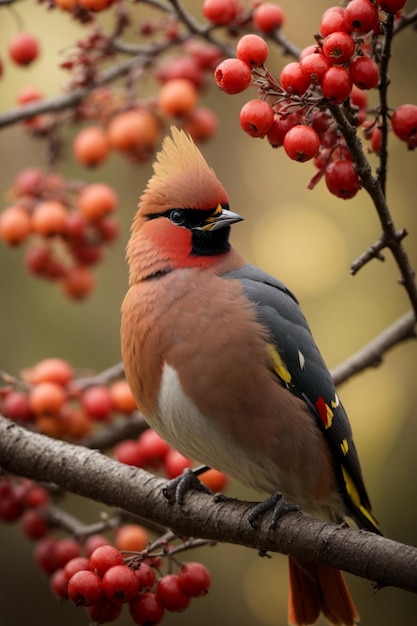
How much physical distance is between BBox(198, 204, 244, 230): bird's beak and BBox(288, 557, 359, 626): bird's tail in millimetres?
885

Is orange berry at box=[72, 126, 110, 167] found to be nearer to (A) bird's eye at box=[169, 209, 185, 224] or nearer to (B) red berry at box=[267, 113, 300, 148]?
(A) bird's eye at box=[169, 209, 185, 224]

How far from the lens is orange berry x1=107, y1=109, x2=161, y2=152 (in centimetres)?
285

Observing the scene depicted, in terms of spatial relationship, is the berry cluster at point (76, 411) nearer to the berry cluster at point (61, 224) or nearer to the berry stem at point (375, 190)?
the berry cluster at point (61, 224)

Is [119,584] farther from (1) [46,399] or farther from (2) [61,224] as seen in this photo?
(2) [61,224]

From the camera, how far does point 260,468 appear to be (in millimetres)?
2264

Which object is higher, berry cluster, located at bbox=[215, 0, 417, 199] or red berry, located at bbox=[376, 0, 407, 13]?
red berry, located at bbox=[376, 0, 407, 13]

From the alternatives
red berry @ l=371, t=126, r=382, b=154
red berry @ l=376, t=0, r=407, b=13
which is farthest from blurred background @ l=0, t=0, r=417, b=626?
red berry @ l=376, t=0, r=407, b=13

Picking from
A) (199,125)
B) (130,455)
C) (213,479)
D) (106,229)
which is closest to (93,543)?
(130,455)

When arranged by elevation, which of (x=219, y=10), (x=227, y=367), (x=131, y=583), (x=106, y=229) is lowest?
(x=131, y=583)

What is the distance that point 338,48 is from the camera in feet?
5.61

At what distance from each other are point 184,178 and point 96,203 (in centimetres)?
57

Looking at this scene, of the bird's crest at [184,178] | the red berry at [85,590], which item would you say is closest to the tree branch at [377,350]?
the bird's crest at [184,178]

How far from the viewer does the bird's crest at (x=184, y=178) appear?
2.34 m

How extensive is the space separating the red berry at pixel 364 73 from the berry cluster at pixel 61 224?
125 cm
